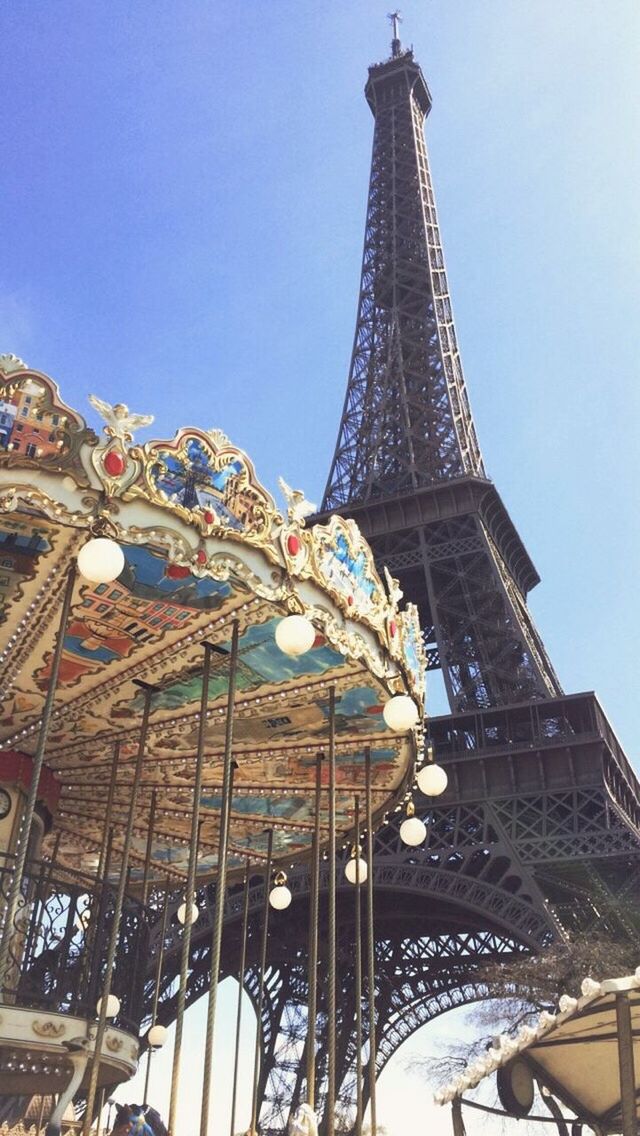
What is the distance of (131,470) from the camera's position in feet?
24.1

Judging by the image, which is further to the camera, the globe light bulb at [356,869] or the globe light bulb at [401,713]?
the globe light bulb at [356,869]

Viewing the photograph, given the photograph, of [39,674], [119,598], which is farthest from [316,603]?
[39,674]

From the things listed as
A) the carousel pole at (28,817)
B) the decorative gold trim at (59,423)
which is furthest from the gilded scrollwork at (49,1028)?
the decorative gold trim at (59,423)

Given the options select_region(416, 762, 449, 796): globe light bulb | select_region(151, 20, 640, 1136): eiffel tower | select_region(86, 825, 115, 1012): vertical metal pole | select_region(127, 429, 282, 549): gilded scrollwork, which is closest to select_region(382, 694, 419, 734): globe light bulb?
select_region(416, 762, 449, 796): globe light bulb

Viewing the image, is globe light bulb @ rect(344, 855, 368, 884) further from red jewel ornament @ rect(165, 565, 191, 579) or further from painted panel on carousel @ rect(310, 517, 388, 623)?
red jewel ornament @ rect(165, 565, 191, 579)

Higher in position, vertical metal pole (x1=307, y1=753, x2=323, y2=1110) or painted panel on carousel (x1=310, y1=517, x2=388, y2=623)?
painted panel on carousel (x1=310, y1=517, x2=388, y2=623)

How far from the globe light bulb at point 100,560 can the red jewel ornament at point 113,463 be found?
561 millimetres

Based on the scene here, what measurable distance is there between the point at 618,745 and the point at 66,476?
2539 cm

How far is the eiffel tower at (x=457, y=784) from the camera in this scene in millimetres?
24984

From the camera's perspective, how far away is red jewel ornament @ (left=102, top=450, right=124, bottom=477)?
7262 millimetres

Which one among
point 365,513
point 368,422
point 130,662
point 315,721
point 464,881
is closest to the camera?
point 130,662

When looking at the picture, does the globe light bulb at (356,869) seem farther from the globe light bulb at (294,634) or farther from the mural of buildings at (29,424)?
the mural of buildings at (29,424)

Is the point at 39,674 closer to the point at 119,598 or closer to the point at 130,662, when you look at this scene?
the point at 130,662

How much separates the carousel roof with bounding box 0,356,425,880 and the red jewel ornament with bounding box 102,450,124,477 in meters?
0.02
